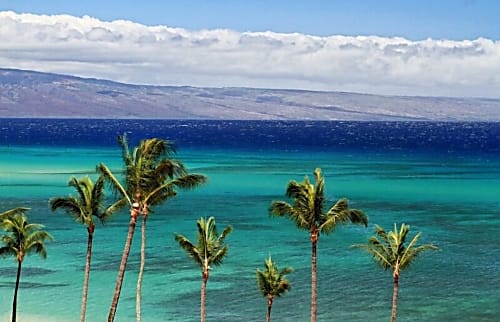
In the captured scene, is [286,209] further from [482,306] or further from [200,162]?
A: [200,162]

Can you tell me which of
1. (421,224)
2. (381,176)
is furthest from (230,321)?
(381,176)

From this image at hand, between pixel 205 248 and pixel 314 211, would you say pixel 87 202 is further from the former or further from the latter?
pixel 314 211

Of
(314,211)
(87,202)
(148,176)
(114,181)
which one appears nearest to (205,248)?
(314,211)

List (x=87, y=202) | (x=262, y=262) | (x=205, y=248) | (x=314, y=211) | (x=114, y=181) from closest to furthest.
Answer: (x=114, y=181)
(x=314, y=211)
(x=87, y=202)
(x=205, y=248)
(x=262, y=262)

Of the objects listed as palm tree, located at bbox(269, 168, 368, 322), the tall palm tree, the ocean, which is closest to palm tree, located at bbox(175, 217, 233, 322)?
palm tree, located at bbox(269, 168, 368, 322)

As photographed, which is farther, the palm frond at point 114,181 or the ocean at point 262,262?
the ocean at point 262,262

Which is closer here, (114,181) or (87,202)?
(114,181)

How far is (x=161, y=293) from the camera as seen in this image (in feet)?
211

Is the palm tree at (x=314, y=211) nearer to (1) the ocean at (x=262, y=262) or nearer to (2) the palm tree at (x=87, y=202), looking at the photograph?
(2) the palm tree at (x=87, y=202)

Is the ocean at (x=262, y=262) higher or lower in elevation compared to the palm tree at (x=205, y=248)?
lower

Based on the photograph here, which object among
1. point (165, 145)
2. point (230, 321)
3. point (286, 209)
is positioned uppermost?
point (165, 145)

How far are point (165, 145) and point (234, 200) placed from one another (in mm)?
74942

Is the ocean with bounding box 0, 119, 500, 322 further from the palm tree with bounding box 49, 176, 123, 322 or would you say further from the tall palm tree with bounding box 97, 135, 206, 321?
the tall palm tree with bounding box 97, 135, 206, 321

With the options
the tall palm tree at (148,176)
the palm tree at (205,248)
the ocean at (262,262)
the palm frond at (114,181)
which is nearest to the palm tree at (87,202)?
the palm frond at (114,181)
